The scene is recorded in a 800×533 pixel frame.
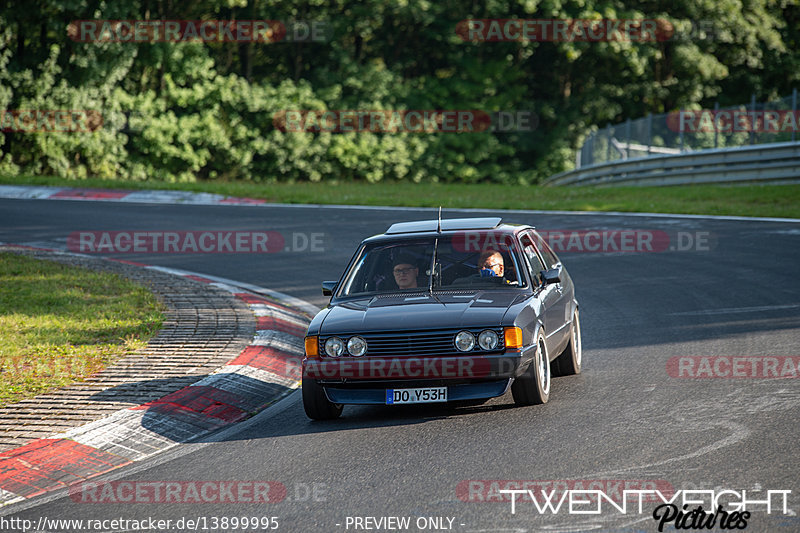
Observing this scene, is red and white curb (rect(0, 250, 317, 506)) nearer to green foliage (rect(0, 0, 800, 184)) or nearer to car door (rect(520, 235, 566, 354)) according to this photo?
car door (rect(520, 235, 566, 354))

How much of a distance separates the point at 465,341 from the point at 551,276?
1451 mm

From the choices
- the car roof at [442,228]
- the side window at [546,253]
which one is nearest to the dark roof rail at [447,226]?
the car roof at [442,228]

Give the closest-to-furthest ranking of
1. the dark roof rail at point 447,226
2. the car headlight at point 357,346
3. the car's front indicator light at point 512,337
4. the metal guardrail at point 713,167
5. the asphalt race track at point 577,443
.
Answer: the asphalt race track at point 577,443 → the car's front indicator light at point 512,337 → the car headlight at point 357,346 → the dark roof rail at point 447,226 → the metal guardrail at point 713,167

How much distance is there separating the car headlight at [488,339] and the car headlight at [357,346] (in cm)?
86

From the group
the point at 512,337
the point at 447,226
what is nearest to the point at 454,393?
the point at 512,337

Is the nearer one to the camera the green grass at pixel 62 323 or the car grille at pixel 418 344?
the car grille at pixel 418 344

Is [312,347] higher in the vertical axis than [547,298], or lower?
lower

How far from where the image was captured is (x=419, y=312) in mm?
7438

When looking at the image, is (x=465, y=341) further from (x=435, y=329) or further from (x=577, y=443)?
(x=577, y=443)

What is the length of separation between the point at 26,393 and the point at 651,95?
46278 mm

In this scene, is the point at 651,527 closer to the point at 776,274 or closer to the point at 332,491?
the point at 332,491

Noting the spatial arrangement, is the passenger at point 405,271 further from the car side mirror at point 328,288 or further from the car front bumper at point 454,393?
the car front bumper at point 454,393

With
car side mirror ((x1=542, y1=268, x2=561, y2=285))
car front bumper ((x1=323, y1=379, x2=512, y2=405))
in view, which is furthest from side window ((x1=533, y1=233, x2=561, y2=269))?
car front bumper ((x1=323, y1=379, x2=512, y2=405))

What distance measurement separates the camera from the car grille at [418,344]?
7.19m
